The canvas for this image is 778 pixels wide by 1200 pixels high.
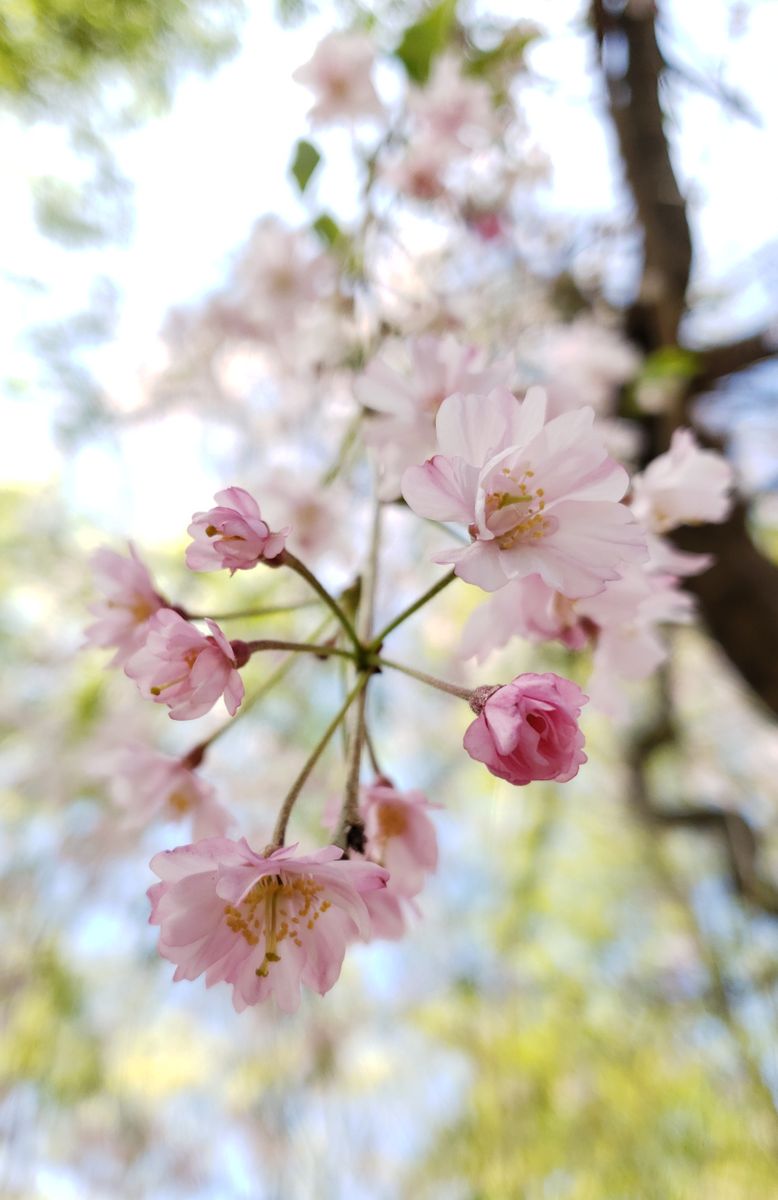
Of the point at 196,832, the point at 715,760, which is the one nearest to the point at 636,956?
the point at 715,760

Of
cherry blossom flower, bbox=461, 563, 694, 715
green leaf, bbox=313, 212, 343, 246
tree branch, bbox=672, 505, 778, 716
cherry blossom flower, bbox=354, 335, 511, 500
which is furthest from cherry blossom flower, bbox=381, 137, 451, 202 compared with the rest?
tree branch, bbox=672, 505, 778, 716

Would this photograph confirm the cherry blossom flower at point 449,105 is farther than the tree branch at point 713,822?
No

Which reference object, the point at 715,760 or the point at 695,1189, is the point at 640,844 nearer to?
the point at 715,760

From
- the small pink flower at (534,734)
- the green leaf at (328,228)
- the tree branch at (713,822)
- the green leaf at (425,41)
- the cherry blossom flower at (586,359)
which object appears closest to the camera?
the small pink flower at (534,734)

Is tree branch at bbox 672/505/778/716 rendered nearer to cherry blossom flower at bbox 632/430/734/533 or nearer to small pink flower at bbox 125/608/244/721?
cherry blossom flower at bbox 632/430/734/533

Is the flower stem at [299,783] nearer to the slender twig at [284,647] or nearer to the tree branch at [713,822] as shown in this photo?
the slender twig at [284,647]

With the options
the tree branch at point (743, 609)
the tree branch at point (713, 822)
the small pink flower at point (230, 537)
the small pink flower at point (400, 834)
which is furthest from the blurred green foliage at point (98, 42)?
the tree branch at point (713, 822)
